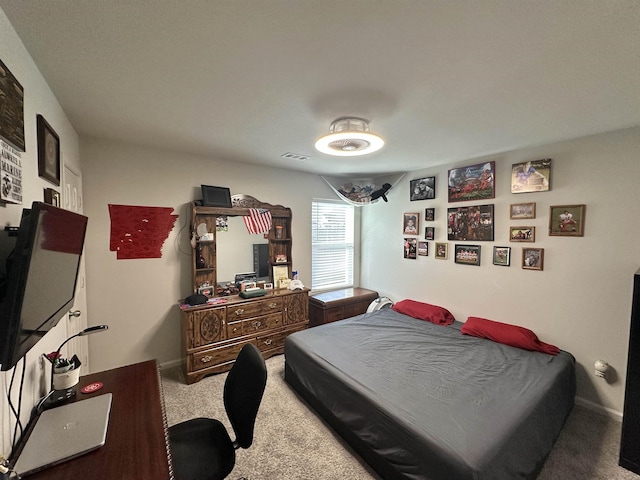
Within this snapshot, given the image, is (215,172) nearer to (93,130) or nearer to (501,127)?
(93,130)

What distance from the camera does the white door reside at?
2020mm

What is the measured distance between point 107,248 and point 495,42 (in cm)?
342

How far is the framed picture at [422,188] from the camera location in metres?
3.53

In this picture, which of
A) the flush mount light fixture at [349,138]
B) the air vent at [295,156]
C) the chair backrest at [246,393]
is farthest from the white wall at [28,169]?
the air vent at [295,156]

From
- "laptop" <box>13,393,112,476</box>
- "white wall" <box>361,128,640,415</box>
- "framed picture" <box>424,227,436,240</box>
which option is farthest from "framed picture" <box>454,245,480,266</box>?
"laptop" <box>13,393,112,476</box>

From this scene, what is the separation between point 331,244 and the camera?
440 cm

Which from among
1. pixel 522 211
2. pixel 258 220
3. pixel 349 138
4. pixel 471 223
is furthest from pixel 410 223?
pixel 349 138

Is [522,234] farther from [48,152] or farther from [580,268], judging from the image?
[48,152]

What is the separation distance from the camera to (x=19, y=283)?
781 millimetres

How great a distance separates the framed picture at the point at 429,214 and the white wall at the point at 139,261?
249 centimetres

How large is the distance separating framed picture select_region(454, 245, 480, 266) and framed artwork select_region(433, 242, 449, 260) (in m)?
0.13

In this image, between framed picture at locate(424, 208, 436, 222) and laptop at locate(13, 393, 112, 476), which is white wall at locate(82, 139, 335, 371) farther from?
framed picture at locate(424, 208, 436, 222)

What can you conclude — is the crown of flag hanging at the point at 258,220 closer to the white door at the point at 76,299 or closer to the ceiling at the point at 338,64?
the ceiling at the point at 338,64

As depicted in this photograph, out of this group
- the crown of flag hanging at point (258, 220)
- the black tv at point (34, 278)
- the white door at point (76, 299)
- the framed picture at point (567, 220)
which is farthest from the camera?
the crown of flag hanging at point (258, 220)
